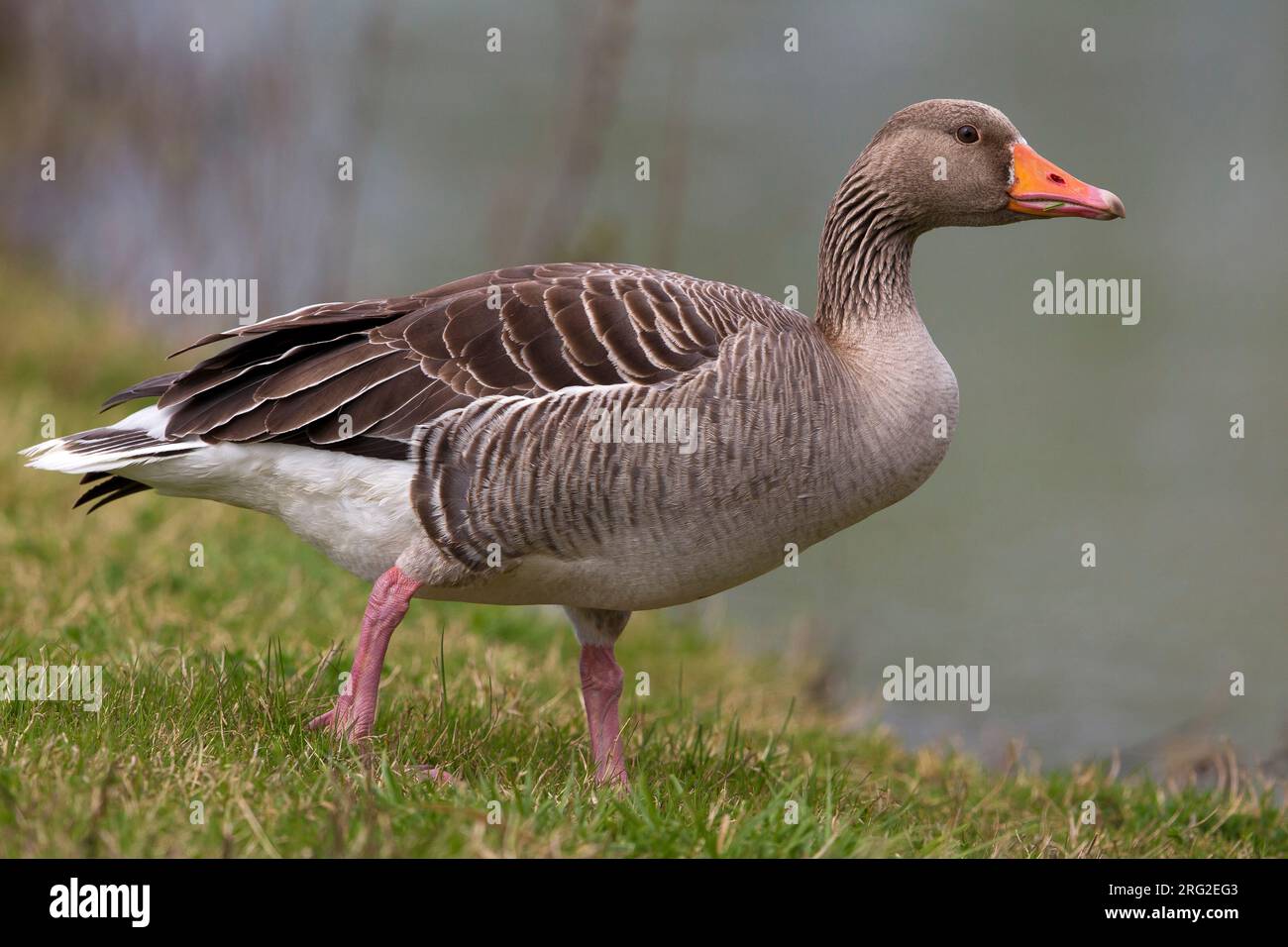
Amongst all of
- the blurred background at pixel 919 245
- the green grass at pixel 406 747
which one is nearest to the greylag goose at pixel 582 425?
the green grass at pixel 406 747

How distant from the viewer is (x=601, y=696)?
18.2 ft

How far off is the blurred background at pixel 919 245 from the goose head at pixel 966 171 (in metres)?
3.55

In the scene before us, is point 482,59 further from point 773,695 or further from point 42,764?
point 42,764

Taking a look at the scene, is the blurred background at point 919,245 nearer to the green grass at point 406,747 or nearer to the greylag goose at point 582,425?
the green grass at point 406,747

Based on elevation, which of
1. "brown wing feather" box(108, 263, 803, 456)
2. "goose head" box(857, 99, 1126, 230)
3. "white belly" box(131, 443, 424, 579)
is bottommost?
"white belly" box(131, 443, 424, 579)

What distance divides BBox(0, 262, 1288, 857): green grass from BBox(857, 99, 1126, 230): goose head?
2365 millimetres

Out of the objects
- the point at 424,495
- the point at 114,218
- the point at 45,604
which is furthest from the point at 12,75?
the point at 424,495

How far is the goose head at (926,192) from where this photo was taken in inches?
215

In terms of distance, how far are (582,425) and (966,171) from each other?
2.00 m

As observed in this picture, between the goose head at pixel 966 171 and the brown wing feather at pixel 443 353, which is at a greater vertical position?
the goose head at pixel 966 171

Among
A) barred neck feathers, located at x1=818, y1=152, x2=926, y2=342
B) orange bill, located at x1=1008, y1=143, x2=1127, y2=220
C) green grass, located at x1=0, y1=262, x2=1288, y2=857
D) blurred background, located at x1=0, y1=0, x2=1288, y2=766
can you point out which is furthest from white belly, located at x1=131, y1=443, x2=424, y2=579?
blurred background, located at x1=0, y1=0, x2=1288, y2=766

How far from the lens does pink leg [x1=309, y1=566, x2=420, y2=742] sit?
16.1 feet

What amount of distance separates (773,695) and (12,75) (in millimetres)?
11523

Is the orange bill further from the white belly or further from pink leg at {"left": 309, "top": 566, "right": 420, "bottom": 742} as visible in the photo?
pink leg at {"left": 309, "top": 566, "right": 420, "bottom": 742}
